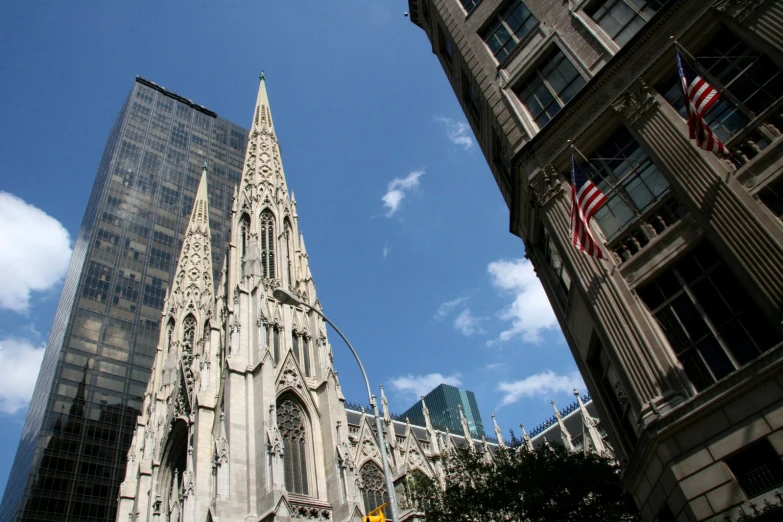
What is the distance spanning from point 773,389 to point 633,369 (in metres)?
3.30

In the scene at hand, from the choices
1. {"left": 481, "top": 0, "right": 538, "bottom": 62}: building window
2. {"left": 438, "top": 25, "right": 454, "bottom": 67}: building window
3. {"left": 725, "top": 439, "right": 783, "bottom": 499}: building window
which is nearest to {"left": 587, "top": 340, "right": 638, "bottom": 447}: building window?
{"left": 725, "top": 439, "right": 783, "bottom": 499}: building window

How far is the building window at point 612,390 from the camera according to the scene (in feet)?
50.1

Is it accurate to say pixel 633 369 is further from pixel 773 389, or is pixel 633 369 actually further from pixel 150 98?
pixel 150 98

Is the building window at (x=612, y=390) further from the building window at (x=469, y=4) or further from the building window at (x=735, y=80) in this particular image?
the building window at (x=469, y=4)

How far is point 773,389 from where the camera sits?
10383mm

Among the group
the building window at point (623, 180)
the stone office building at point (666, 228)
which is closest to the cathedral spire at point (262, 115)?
the stone office building at point (666, 228)

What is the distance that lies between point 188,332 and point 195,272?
7.62 m

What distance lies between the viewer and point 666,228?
13.8 m

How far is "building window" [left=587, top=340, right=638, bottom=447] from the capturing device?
15.3 metres

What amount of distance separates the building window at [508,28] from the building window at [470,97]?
207 centimetres

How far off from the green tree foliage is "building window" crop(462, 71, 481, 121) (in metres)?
13.8

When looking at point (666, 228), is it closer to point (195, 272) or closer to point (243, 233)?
point (243, 233)

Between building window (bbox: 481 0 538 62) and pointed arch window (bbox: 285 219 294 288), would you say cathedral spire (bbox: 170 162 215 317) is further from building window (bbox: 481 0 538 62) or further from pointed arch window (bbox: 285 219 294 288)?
building window (bbox: 481 0 538 62)

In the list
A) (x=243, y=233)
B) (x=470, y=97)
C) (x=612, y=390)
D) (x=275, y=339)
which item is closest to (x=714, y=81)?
(x=612, y=390)
